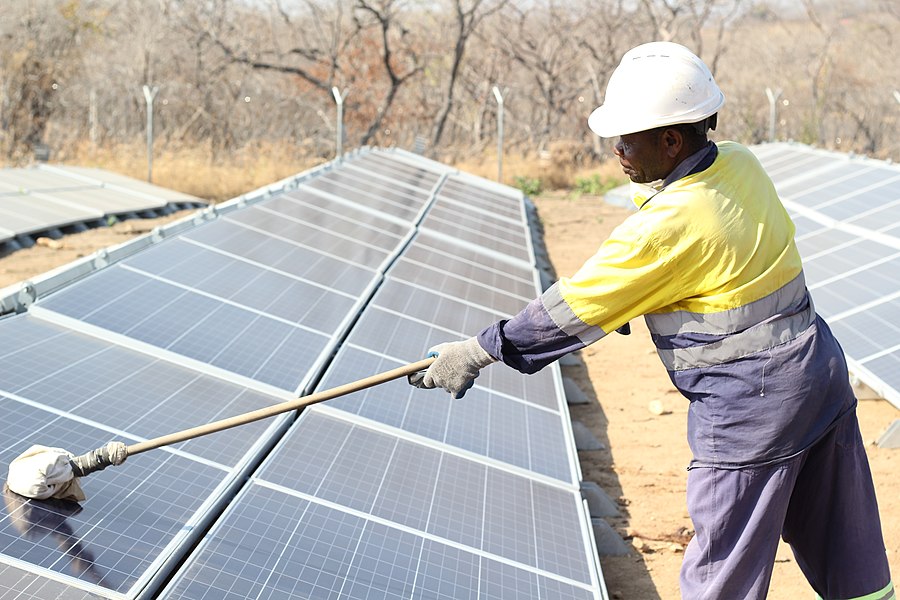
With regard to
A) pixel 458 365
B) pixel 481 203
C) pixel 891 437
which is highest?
pixel 458 365

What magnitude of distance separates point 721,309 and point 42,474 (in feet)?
7.40

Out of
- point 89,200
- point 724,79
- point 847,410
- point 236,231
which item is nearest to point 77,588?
point 847,410

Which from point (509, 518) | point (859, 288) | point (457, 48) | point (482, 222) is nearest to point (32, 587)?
point (509, 518)

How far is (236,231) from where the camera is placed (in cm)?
763

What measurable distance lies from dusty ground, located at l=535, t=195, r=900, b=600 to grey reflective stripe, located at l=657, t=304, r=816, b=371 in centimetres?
239

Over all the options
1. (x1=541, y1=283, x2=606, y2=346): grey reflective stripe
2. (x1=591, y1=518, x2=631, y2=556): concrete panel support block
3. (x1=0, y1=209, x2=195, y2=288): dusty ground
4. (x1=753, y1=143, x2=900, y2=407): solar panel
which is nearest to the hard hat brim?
(x1=541, y1=283, x2=606, y2=346): grey reflective stripe

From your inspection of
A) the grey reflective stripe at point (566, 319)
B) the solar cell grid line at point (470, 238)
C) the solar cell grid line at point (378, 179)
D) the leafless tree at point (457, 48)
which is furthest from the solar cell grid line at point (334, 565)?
the leafless tree at point (457, 48)

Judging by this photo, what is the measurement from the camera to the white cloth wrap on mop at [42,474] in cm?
321

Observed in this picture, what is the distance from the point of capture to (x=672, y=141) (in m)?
3.13

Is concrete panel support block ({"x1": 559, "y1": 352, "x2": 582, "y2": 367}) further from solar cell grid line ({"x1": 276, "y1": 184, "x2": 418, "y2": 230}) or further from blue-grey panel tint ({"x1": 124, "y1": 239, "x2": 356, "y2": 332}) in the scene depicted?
blue-grey panel tint ({"x1": 124, "y1": 239, "x2": 356, "y2": 332})

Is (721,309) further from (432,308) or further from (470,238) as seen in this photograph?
(470,238)

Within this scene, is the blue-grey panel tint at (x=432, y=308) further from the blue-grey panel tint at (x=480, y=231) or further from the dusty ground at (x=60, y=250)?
the dusty ground at (x=60, y=250)

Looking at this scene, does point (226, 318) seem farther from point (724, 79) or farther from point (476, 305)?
point (724, 79)

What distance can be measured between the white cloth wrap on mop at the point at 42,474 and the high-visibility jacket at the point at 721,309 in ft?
5.25
